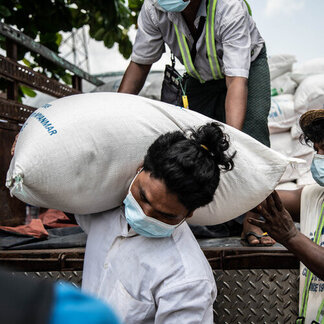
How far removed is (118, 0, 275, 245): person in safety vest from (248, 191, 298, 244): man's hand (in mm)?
225

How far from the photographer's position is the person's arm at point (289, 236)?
1.36 meters

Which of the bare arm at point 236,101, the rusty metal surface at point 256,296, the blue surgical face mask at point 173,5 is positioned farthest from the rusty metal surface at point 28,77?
the rusty metal surface at point 256,296

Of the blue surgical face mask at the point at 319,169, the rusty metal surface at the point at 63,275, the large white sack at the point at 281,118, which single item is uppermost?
the blue surgical face mask at the point at 319,169

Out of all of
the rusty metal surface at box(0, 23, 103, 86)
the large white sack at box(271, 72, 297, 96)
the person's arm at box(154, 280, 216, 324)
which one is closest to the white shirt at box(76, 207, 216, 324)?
the person's arm at box(154, 280, 216, 324)

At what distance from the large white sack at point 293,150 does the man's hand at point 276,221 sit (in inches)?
50.0

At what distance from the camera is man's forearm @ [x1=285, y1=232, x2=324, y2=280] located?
4.44ft

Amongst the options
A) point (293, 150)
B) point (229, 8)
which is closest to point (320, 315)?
point (229, 8)

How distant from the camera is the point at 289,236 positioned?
1369 millimetres

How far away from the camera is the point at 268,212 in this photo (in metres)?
1.40

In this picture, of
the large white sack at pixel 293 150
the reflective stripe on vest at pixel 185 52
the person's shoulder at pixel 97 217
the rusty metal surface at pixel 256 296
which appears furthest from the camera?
the large white sack at pixel 293 150

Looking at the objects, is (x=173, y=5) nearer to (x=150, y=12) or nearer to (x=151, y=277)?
(x=150, y=12)

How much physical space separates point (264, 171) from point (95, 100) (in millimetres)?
544

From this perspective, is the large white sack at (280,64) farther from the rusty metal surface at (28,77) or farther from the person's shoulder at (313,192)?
the person's shoulder at (313,192)

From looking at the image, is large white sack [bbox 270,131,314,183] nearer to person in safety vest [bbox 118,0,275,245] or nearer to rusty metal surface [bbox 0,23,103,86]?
person in safety vest [bbox 118,0,275,245]
